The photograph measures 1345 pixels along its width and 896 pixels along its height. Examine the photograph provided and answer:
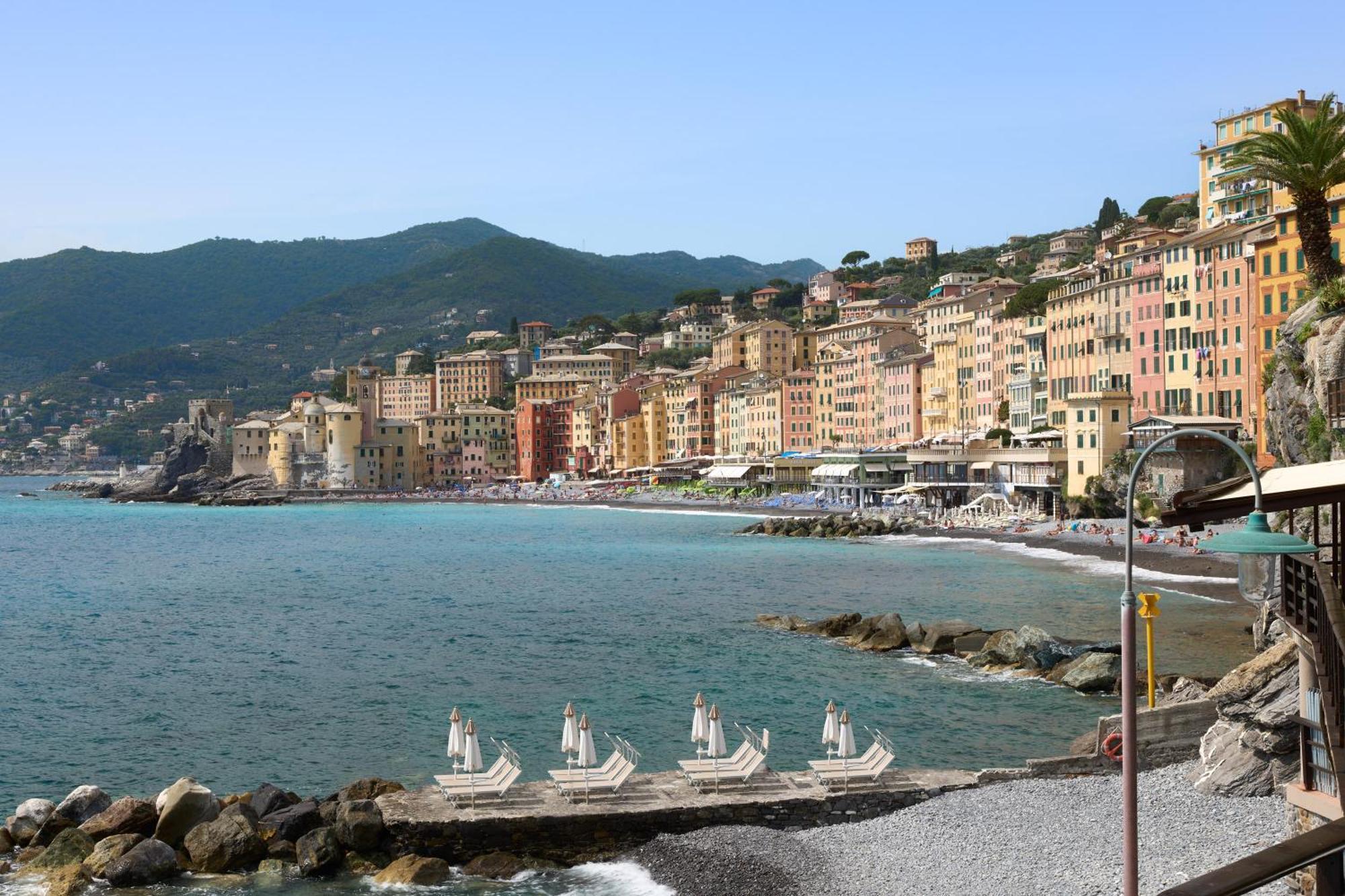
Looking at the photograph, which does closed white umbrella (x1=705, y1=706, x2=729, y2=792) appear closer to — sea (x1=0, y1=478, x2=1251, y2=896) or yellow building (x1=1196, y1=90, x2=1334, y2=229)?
sea (x1=0, y1=478, x2=1251, y2=896)

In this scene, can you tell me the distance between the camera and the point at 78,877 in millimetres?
17688

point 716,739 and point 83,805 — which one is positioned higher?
point 716,739

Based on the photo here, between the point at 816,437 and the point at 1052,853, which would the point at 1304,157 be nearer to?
the point at 1052,853

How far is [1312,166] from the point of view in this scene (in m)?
33.8

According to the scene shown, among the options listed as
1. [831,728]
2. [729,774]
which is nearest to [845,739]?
[831,728]

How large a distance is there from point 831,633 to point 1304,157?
18.5 meters

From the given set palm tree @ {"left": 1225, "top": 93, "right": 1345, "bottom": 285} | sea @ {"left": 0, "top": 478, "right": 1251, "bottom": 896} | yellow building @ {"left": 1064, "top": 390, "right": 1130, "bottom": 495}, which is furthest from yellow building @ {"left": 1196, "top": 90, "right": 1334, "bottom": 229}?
palm tree @ {"left": 1225, "top": 93, "right": 1345, "bottom": 285}

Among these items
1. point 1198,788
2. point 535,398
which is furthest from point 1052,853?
point 535,398

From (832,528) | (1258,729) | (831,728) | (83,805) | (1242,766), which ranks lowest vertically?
(83,805)

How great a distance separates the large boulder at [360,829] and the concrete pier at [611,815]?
191mm

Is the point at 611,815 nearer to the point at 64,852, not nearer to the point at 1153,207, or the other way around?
the point at 64,852

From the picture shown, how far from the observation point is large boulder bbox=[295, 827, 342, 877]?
17719mm

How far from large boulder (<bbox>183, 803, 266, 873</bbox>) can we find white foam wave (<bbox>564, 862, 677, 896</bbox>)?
4600 millimetres

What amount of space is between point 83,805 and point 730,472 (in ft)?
379
